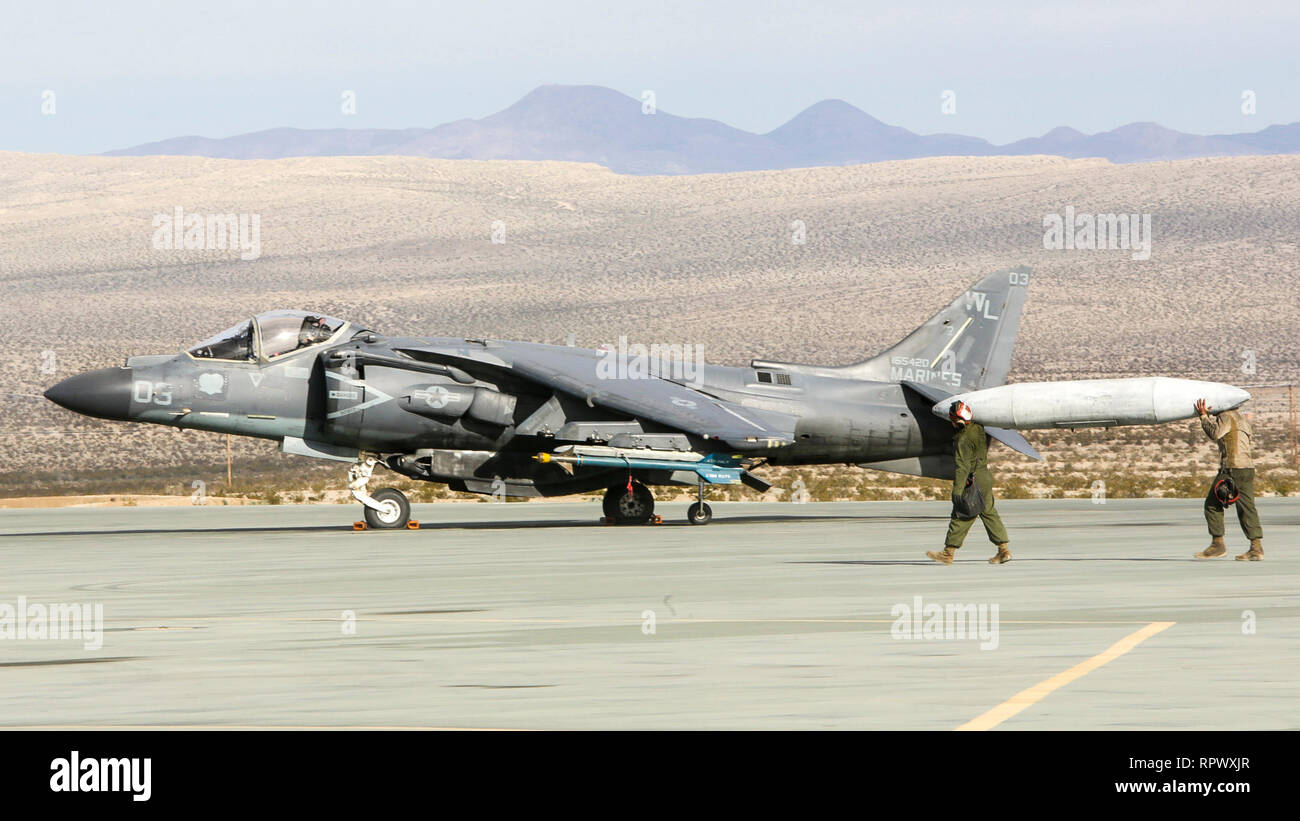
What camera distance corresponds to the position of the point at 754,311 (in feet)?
314

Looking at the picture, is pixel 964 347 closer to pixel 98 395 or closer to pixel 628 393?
pixel 628 393

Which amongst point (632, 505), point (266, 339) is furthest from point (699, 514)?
point (266, 339)

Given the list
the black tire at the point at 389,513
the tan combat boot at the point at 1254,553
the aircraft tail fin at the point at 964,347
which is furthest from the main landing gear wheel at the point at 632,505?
the tan combat boot at the point at 1254,553

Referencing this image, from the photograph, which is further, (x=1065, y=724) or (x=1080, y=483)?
(x=1080, y=483)

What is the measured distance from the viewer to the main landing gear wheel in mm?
26797

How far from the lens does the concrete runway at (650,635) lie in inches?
337

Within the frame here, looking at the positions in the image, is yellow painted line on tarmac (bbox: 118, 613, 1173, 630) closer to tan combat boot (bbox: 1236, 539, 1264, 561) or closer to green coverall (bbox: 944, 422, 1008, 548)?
green coverall (bbox: 944, 422, 1008, 548)

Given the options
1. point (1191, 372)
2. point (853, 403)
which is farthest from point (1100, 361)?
point (853, 403)

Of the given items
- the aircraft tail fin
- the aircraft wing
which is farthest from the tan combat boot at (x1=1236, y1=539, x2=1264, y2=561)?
the aircraft tail fin

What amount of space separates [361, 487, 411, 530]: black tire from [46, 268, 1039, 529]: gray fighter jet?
22 mm

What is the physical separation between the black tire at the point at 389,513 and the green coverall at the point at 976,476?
1054 cm

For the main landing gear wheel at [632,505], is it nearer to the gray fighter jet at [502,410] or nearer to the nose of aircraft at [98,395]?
the gray fighter jet at [502,410]
